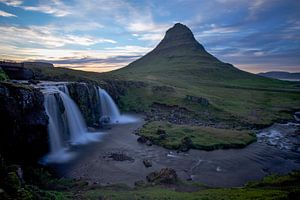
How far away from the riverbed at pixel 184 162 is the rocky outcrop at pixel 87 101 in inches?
385

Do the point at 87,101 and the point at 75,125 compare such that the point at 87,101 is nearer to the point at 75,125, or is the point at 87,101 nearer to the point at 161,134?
the point at 75,125

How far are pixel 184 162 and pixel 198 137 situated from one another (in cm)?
1228

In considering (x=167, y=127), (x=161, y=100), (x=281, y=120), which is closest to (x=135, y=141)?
(x=167, y=127)

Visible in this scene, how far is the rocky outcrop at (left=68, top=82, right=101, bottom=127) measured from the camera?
57219 mm

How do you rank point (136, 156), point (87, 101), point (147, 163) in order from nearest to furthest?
point (147, 163), point (136, 156), point (87, 101)

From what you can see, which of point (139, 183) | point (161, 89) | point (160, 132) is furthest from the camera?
point (161, 89)

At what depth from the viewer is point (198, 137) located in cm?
4834

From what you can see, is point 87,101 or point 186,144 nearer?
point 186,144

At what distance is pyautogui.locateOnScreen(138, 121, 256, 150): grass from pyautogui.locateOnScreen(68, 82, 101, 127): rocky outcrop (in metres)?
13.2

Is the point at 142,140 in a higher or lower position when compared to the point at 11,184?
lower

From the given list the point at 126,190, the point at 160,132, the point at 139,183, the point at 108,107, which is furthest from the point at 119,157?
the point at 108,107

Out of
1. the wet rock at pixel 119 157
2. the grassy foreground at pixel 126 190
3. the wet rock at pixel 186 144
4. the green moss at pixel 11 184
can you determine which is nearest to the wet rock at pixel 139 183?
the grassy foreground at pixel 126 190

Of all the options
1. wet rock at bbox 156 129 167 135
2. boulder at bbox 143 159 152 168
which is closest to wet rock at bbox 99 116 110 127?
wet rock at bbox 156 129 167 135

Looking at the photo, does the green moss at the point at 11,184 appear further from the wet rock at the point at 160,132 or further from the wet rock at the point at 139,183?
the wet rock at the point at 160,132
